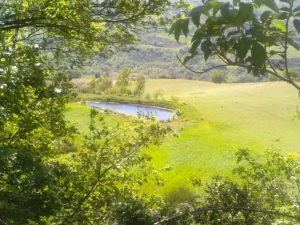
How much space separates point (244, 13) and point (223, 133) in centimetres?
5148

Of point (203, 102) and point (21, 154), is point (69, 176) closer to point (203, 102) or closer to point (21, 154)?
point (21, 154)

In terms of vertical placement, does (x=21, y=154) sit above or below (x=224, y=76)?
above

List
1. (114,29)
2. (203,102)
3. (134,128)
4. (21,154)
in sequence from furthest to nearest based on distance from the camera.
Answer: (203,102)
(134,128)
(114,29)
(21,154)

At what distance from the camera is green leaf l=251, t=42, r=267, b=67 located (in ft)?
6.79

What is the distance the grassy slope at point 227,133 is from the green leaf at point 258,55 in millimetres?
16042

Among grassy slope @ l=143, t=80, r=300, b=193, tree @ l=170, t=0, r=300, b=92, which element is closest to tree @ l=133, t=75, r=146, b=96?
grassy slope @ l=143, t=80, r=300, b=193

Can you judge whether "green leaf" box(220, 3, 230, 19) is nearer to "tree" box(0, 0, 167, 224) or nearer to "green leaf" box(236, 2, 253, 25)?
"green leaf" box(236, 2, 253, 25)

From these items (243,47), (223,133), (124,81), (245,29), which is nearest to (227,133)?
(223,133)

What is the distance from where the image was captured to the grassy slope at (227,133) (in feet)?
122

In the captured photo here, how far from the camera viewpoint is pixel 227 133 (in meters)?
53.1

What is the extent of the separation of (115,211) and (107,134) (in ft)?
8.44

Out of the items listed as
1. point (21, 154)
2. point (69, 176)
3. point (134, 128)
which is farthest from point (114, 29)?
point (21, 154)

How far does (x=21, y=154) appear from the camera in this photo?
622 centimetres

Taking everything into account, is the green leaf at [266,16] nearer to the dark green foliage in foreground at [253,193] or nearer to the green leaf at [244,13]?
the green leaf at [244,13]
